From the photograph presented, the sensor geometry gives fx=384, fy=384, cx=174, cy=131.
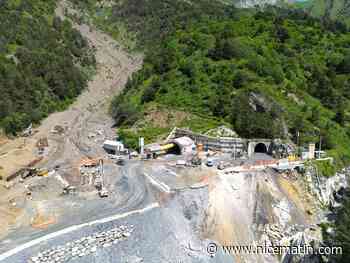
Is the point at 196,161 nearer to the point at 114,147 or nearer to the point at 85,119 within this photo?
the point at 114,147

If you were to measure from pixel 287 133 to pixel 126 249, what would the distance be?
38.2 meters

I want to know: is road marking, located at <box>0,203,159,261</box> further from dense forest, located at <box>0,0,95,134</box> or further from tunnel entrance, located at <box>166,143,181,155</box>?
dense forest, located at <box>0,0,95,134</box>

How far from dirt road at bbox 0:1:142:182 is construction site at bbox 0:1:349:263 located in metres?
0.53

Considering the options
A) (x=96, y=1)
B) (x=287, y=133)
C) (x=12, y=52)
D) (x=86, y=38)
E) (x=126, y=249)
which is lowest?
(x=126, y=249)

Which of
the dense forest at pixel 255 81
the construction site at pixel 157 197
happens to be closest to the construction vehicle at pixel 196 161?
the construction site at pixel 157 197

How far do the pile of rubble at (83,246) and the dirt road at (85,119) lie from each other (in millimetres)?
18077

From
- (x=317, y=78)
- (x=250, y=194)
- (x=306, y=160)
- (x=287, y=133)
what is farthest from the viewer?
(x=317, y=78)

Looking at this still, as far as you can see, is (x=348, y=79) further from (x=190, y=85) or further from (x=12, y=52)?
(x=12, y=52)

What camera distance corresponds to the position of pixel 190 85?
254 ft

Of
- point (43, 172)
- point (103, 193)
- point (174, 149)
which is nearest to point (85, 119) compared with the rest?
point (174, 149)

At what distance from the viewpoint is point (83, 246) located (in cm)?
3553

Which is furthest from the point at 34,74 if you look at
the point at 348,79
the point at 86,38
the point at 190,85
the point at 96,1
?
the point at 96,1

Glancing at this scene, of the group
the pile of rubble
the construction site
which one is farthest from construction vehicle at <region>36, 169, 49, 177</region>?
the pile of rubble

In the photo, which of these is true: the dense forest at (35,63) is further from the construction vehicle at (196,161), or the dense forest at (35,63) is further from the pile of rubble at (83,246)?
the pile of rubble at (83,246)
